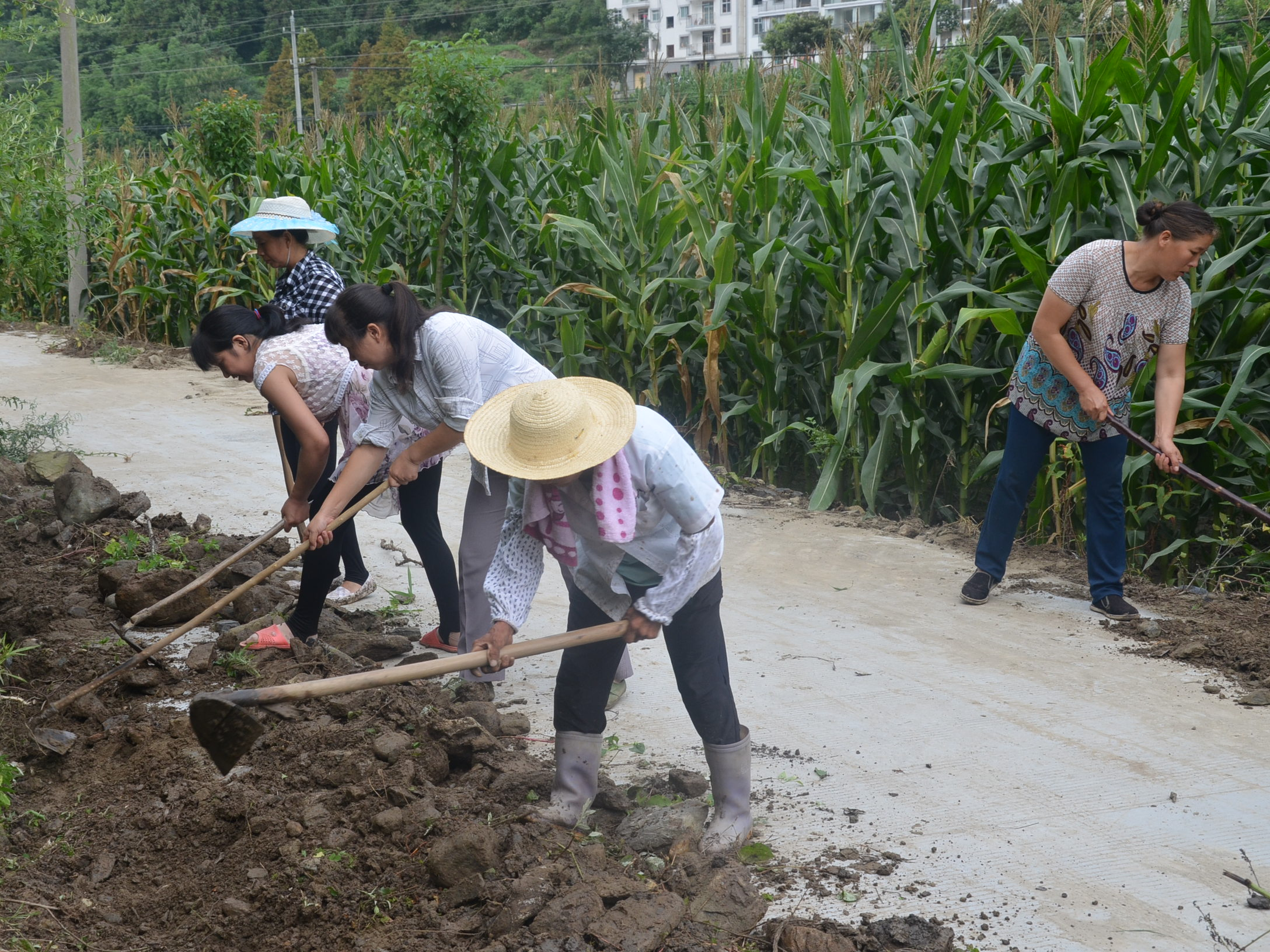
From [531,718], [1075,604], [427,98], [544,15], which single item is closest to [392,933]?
[531,718]

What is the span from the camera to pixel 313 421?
12.3ft

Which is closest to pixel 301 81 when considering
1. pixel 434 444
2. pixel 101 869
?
pixel 434 444

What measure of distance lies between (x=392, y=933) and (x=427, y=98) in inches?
286

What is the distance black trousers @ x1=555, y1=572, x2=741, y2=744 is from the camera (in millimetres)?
2760

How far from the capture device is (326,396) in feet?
13.5

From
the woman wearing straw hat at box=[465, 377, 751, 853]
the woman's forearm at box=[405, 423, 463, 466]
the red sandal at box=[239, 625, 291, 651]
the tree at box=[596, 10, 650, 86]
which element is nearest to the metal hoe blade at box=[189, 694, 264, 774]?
the woman wearing straw hat at box=[465, 377, 751, 853]

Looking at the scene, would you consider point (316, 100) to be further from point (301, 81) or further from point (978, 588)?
point (978, 588)

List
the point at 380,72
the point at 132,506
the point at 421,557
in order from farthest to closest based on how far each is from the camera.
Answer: the point at 380,72 < the point at 132,506 < the point at 421,557

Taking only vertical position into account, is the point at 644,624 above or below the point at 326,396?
below

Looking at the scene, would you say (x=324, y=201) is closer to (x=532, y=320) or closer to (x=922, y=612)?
(x=532, y=320)

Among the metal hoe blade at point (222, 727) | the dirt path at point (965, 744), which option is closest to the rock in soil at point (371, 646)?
the dirt path at point (965, 744)

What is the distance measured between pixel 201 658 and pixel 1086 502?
141 inches

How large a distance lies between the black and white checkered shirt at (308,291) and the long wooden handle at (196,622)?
2.91 feet

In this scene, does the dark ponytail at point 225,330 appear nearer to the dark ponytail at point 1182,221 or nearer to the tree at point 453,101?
the dark ponytail at point 1182,221
